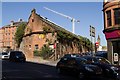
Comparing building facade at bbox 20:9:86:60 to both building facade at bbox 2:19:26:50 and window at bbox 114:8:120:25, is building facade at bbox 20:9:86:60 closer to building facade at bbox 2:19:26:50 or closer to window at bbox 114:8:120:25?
window at bbox 114:8:120:25

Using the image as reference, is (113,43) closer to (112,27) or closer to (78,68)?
(112,27)

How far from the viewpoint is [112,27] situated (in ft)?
112

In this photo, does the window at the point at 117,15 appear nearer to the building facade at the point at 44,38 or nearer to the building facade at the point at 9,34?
the building facade at the point at 44,38

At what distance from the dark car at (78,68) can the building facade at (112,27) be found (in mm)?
12066

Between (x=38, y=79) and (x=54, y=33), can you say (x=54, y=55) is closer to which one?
(x=54, y=33)

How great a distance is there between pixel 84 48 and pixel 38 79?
4946cm

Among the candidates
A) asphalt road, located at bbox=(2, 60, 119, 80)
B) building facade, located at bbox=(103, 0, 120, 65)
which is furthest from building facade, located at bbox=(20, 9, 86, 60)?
asphalt road, located at bbox=(2, 60, 119, 80)

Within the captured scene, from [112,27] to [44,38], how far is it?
2150 centimetres

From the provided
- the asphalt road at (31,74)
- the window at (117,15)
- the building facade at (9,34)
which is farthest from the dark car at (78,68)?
the building facade at (9,34)

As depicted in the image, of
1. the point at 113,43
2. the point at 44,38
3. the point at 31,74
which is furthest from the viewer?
the point at 44,38

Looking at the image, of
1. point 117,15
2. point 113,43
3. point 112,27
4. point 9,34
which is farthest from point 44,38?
point 9,34

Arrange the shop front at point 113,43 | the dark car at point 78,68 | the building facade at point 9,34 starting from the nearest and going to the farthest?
1. the dark car at point 78,68
2. the shop front at point 113,43
3. the building facade at point 9,34

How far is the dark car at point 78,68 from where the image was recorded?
63.8ft

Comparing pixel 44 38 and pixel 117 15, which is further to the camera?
pixel 44 38
